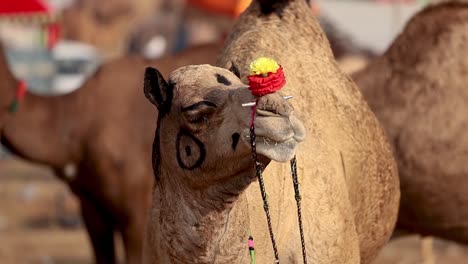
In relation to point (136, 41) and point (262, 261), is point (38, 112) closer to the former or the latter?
point (262, 261)

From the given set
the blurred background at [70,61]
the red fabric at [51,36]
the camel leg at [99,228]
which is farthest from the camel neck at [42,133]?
the red fabric at [51,36]

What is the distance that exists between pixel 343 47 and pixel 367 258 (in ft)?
27.5

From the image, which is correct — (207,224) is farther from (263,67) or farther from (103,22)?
(103,22)

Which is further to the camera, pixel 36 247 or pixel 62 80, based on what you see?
pixel 62 80

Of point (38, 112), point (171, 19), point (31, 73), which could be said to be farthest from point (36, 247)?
point (171, 19)

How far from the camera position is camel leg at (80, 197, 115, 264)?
7.42 metres

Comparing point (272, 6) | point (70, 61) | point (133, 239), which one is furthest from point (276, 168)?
point (70, 61)

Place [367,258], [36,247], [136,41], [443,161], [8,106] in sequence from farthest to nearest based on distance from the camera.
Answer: [136,41]
[36,247]
[8,106]
[443,161]
[367,258]

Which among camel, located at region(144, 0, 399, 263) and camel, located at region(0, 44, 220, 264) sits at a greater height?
camel, located at region(144, 0, 399, 263)

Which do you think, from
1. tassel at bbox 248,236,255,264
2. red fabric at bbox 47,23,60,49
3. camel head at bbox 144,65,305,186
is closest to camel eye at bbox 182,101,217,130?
camel head at bbox 144,65,305,186

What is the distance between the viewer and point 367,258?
4.58m

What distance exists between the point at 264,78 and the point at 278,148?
189 mm

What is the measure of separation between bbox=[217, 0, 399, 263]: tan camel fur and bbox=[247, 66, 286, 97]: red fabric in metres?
0.61

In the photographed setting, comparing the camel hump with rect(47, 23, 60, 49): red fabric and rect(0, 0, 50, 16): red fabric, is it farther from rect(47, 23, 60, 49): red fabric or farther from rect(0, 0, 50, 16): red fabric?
rect(47, 23, 60, 49): red fabric
